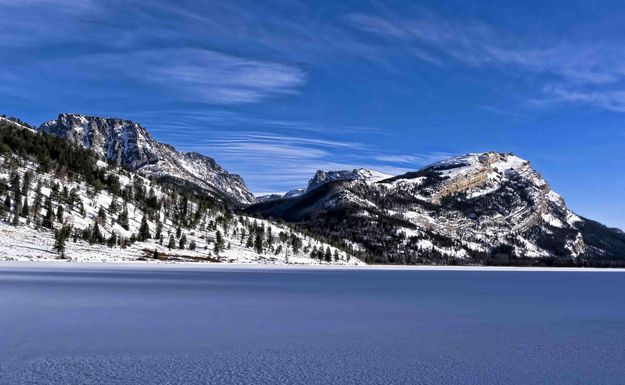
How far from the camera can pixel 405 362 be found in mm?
21047

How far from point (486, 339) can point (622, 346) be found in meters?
5.94

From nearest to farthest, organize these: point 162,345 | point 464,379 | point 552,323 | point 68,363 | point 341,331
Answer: point 464,379 → point 68,363 → point 162,345 → point 341,331 → point 552,323

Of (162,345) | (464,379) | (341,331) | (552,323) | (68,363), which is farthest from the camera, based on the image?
(552,323)

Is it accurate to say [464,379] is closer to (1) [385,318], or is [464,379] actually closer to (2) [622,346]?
(2) [622,346]

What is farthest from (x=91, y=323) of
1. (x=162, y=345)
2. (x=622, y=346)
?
(x=622, y=346)

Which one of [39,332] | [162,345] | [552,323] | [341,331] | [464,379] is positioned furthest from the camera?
[552,323]

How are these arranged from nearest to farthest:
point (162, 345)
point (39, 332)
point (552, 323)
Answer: point (162, 345) < point (39, 332) < point (552, 323)

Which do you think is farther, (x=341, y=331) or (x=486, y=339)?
(x=341, y=331)

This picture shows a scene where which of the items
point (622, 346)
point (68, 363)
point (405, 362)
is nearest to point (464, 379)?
point (405, 362)

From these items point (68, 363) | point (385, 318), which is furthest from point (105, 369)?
point (385, 318)

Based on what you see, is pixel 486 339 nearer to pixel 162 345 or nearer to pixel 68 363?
pixel 162 345

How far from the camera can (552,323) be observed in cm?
3531

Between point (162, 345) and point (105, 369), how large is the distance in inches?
207

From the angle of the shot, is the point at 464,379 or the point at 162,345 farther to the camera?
the point at 162,345
